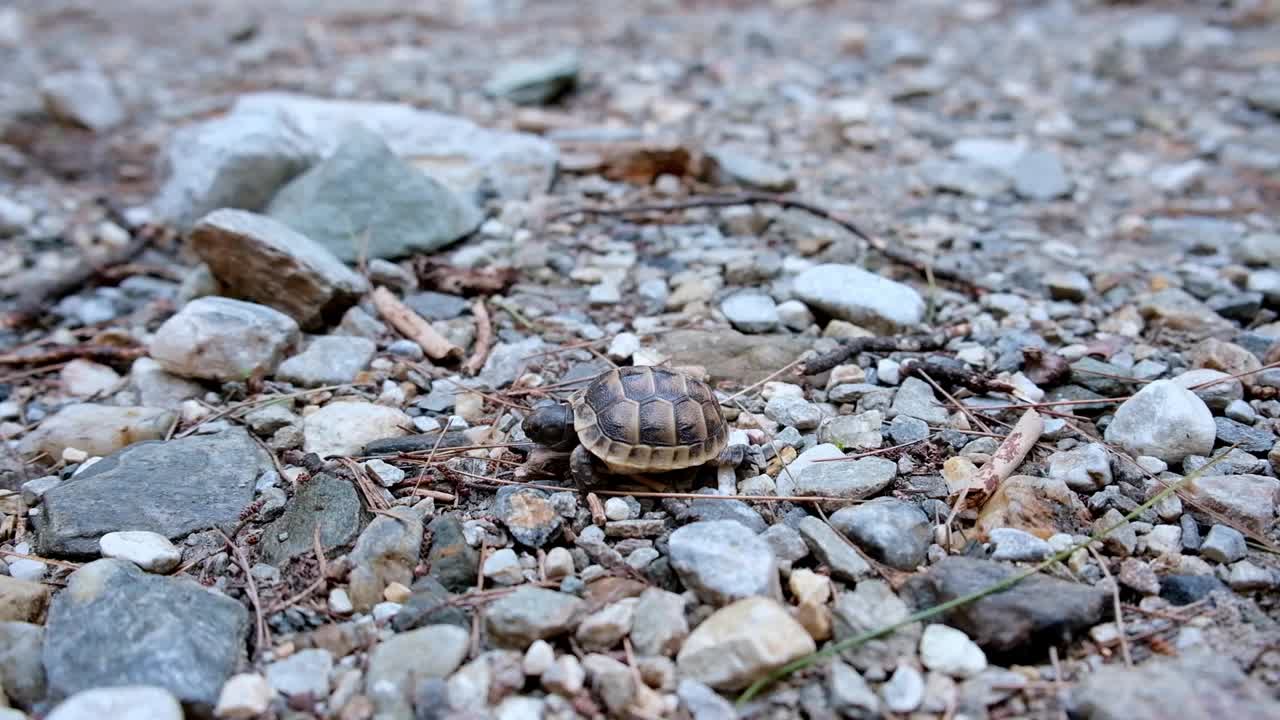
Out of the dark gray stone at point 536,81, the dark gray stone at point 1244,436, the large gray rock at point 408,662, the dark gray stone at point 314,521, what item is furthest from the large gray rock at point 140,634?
the dark gray stone at point 536,81

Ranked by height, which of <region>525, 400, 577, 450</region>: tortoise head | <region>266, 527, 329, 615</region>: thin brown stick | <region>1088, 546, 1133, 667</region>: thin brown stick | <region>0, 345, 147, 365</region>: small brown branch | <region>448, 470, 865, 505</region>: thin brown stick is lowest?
<region>0, 345, 147, 365</region>: small brown branch

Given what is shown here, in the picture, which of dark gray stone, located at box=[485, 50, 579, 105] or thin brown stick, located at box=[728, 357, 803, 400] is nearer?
thin brown stick, located at box=[728, 357, 803, 400]

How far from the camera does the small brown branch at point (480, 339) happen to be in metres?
3.39

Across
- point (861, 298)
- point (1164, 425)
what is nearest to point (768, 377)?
point (861, 298)

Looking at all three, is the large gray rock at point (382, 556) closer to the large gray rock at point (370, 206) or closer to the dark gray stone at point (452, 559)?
the dark gray stone at point (452, 559)

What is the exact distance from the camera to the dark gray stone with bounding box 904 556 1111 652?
2.14 metres

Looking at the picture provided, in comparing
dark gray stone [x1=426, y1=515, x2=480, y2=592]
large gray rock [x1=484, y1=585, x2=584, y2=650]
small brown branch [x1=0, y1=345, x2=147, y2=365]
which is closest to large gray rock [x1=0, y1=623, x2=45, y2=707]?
dark gray stone [x1=426, y1=515, x2=480, y2=592]

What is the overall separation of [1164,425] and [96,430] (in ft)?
10.8

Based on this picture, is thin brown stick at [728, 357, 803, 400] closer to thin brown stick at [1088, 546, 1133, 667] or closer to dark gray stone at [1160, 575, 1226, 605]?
thin brown stick at [1088, 546, 1133, 667]

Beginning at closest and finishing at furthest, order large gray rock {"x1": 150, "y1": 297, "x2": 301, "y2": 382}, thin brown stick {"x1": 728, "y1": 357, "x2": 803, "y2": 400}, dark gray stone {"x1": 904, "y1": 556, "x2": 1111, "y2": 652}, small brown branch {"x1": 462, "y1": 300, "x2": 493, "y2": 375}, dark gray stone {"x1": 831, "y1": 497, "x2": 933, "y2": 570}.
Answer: dark gray stone {"x1": 904, "y1": 556, "x2": 1111, "y2": 652} → dark gray stone {"x1": 831, "y1": 497, "x2": 933, "y2": 570} → thin brown stick {"x1": 728, "y1": 357, "x2": 803, "y2": 400} → large gray rock {"x1": 150, "y1": 297, "x2": 301, "y2": 382} → small brown branch {"x1": 462, "y1": 300, "x2": 493, "y2": 375}

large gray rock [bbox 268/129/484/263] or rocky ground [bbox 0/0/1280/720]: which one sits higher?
large gray rock [bbox 268/129/484/263]

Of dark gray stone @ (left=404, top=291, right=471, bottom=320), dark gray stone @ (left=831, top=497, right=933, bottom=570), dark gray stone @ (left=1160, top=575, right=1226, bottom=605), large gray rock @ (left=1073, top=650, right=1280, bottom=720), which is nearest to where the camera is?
large gray rock @ (left=1073, top=650, right=1280, bottom=720)

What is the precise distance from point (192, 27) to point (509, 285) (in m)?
5.90

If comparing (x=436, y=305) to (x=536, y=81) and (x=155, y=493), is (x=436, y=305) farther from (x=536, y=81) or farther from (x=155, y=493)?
(x=536, y=81)
